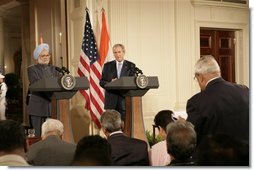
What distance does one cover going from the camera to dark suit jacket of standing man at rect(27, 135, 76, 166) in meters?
2.50

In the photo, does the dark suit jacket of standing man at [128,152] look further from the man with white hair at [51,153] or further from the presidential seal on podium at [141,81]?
the presidential seal on podium at [141,81]

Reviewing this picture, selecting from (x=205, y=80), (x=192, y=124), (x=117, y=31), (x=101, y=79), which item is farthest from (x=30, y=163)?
(x=117, y=31)

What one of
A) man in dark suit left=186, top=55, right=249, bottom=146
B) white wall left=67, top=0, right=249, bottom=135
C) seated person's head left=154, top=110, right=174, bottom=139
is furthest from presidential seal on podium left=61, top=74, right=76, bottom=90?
man in dark suit left=186, top=55, right=249, bottom=146

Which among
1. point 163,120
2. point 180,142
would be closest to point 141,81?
point 163,120

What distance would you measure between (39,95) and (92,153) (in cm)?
244

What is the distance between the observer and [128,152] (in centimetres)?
258

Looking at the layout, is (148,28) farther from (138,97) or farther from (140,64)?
(138,97)

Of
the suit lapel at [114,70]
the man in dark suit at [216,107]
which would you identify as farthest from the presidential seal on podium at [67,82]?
the man in dark suit at [216,107]

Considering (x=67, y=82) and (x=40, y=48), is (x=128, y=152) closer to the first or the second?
(x=67, y=82)

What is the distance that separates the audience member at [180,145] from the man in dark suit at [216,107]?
0.27 meters

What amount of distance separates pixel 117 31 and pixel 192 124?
11.2ft

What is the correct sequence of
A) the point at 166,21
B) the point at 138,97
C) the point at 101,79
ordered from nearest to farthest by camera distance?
the point at 138,97
the point at 101,79
the point at 166,21

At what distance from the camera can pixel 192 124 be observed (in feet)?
7.87

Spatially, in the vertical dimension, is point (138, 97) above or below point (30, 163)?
above
